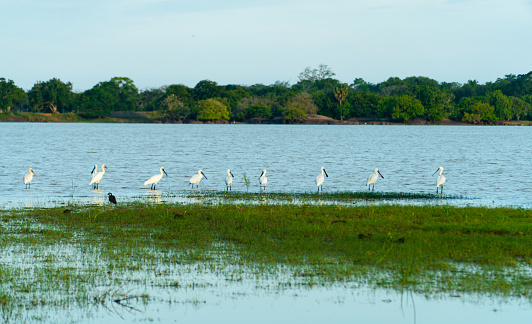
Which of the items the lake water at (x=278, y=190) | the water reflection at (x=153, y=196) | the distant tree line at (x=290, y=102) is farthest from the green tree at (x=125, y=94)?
the water reflection at (x=153, y=196)

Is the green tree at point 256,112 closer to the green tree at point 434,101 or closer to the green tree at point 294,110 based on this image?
the green tree at point 294,110

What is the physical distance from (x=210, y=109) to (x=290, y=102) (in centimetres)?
1917

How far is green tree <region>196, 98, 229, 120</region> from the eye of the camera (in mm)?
157000

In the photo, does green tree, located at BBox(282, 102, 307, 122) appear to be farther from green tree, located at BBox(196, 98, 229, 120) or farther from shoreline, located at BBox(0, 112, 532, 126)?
green tree, located at BBox(196, 98, 229, 120)

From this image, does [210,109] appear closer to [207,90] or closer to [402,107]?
[207,90]

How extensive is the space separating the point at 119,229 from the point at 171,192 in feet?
31.2

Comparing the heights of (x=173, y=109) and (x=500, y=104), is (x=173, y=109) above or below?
below

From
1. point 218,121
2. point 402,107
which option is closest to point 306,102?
point 402,107

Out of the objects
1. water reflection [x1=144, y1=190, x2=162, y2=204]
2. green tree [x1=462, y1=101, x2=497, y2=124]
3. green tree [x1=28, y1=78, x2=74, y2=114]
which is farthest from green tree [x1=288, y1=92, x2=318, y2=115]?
water reflection [x1=144, y1=190, x2=162, y2=204]

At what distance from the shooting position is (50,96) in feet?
528

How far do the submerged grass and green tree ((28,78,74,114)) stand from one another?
15214 cm

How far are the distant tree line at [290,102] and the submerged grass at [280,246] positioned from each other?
137236 millimetres

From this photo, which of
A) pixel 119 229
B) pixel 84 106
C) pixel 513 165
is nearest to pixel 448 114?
pixel 84 106

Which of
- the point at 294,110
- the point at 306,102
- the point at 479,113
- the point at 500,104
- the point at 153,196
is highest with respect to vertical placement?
the point at 500,104
